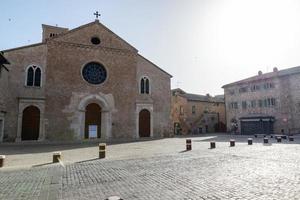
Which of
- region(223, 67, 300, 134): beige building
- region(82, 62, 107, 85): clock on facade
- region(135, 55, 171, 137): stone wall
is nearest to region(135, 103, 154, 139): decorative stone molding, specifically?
region(135, 55, 171, 137): stone wall

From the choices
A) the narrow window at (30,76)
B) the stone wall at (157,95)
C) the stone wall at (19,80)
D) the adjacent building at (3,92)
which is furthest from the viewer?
the stone wall at (157,95)

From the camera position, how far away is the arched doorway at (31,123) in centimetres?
2306

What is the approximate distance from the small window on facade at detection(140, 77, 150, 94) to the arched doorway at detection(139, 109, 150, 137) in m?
2.51

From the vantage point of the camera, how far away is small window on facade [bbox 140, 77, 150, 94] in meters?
29.4

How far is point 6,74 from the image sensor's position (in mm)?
22578

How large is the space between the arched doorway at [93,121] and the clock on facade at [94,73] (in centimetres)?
288

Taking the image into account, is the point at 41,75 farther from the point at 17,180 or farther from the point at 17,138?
the point at 17,180

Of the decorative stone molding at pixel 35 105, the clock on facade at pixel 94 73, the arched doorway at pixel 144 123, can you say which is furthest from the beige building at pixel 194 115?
the decorative stone molding at pixel 35 105

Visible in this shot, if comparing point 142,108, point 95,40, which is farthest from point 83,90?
point 142,108

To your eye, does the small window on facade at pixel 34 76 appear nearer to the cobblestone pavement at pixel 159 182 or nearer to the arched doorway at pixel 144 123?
the arched doorway at pixel 144 123

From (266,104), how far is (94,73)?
2888cm

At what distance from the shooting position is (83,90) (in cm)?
2602

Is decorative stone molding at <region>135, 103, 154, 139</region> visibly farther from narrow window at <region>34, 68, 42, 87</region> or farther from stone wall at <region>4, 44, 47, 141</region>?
narrow window at <region>34, 68, 42, 87</region>

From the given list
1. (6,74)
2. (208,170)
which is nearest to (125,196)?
(208,170)
